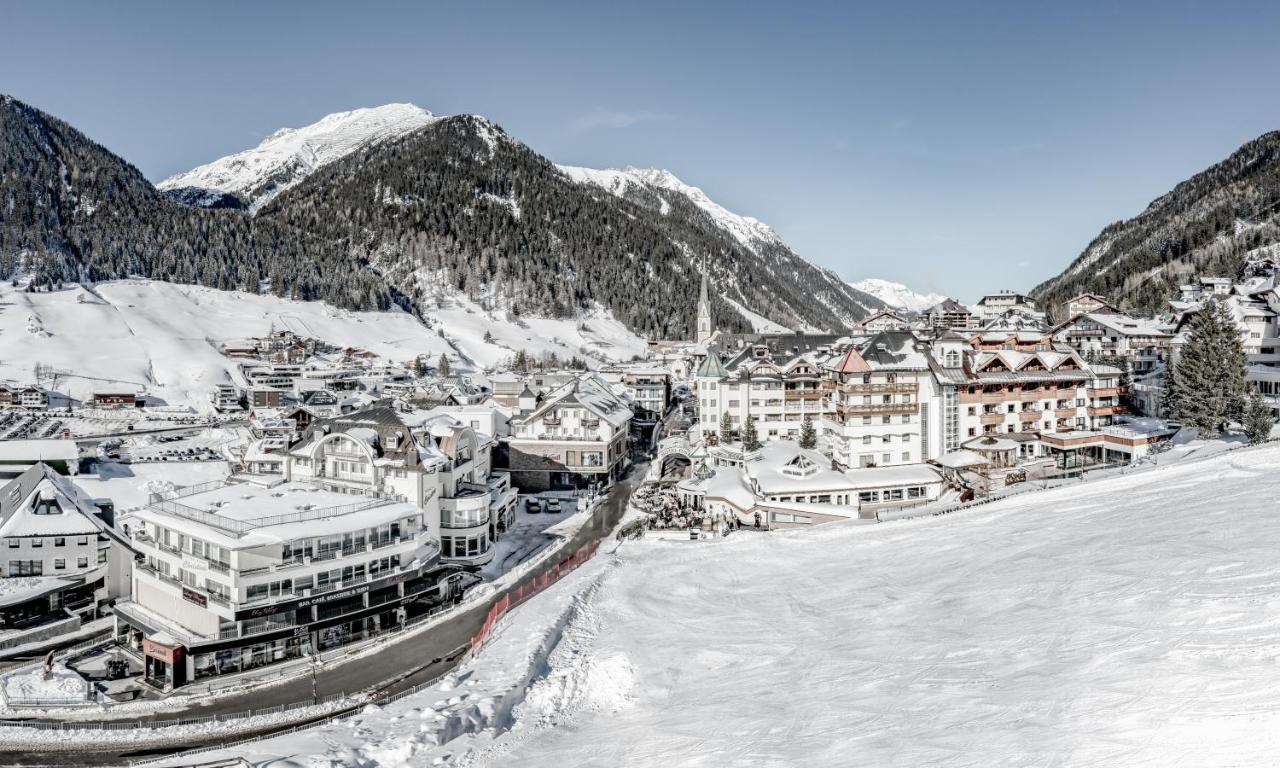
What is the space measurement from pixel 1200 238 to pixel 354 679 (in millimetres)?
179571

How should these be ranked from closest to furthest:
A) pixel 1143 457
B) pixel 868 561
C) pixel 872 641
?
pixel 872 641
pixel 868 561
pixel 1143 457

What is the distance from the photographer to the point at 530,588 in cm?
3591

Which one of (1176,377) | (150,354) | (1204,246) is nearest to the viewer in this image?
(1176,377)

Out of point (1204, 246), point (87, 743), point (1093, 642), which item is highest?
point (1204, 246)

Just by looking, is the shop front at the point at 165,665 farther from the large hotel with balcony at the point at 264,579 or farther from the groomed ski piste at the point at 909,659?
the groomed ski piste at the point at 909,659

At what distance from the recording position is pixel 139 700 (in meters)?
27.7

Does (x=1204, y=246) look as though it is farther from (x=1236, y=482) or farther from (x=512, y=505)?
(x=512, y=505)

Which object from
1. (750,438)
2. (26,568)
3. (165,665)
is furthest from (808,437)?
(26,568)

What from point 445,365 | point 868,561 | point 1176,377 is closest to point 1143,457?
point 1176,377

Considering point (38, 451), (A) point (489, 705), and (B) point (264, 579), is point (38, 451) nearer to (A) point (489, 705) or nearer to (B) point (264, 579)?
(B) point (264, 579)

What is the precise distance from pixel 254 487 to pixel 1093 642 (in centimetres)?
3565

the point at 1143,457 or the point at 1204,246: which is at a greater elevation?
the point at 1204,246

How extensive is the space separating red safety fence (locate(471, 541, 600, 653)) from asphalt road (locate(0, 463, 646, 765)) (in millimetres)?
853

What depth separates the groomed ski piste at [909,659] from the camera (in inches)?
599
